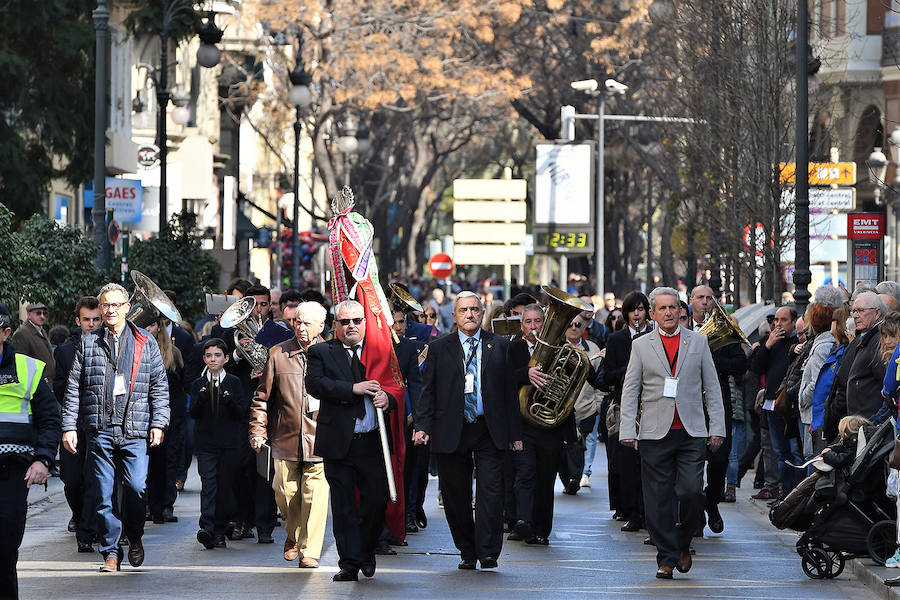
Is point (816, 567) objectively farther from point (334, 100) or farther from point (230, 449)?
point (334, 100)

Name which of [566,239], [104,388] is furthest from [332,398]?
[566,239]

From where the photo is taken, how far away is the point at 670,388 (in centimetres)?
1242

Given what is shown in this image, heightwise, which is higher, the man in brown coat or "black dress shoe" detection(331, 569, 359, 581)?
the man in brown coat

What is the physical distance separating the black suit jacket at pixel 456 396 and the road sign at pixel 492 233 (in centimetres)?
2180

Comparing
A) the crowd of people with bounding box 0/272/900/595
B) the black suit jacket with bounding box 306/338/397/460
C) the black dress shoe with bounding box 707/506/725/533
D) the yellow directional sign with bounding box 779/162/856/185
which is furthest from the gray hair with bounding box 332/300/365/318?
the yellow directional sign with bounding box 779/162/856/185

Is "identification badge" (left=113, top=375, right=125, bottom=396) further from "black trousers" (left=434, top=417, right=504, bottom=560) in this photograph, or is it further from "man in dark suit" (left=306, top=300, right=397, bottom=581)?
"black trousers" (left=434, top=417, right=504, bottom=560)

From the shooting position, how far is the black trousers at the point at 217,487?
13.9 m

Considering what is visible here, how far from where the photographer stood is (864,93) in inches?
1750

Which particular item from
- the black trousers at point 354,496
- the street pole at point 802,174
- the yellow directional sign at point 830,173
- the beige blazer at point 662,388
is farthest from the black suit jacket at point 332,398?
the yellow directional sign at point 830,173

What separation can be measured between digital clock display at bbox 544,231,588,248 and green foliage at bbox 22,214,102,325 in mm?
15561

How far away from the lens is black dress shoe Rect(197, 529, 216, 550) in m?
13.7

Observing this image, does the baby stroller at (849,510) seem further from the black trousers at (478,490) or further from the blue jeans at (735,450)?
the blue jeans at (735,450)

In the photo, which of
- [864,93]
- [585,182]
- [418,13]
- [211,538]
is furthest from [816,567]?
[864,93]

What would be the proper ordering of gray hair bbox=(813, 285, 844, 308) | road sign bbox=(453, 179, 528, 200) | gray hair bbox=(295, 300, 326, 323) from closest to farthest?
gray hair bbox=(295, 300, 326, 323), gray hair bbox=(813, 285, 844, 308), road sign bbox=(453, 179, 528, 200)
